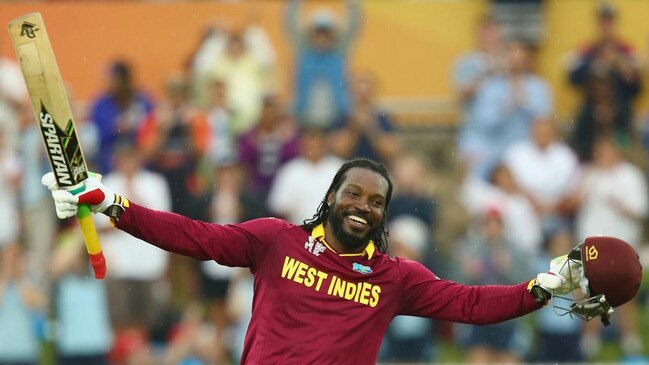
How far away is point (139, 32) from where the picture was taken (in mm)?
15039

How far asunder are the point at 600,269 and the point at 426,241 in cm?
613

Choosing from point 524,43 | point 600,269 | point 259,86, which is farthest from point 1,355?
point 600,269

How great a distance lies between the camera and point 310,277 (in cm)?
714

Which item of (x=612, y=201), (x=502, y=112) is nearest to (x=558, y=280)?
(x=612, y=201)

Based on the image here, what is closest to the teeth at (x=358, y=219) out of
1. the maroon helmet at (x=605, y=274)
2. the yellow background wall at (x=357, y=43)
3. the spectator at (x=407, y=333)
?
the maroon helmet at (x=605, y=274)

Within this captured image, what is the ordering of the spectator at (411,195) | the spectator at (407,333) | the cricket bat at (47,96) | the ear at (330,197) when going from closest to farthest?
1. the cricket bat at (47,96)
2. the ear at (330,197)
3. the spectator at (407,333)
4. the spectator at (411,195)

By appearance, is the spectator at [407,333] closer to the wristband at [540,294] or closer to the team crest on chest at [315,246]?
the team crest on chest at [315,246]

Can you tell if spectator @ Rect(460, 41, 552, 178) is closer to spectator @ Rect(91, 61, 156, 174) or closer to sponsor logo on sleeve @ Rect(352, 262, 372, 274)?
spectator @ Rect(91, 61, 156, 174)

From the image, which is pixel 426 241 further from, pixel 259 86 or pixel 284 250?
pixel 284 250

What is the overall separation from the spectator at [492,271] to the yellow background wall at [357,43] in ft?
7.52

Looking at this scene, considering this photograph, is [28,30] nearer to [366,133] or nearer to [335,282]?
[335,282]

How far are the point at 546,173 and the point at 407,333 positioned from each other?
82.5 inches

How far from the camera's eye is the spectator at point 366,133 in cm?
1368

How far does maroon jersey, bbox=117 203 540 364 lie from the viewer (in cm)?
700
